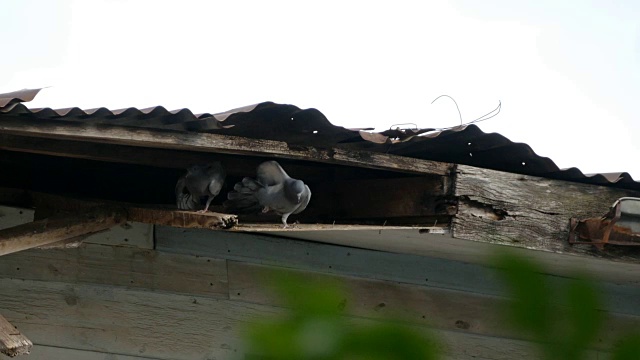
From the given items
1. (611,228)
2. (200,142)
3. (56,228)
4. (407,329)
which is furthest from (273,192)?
(407,329)

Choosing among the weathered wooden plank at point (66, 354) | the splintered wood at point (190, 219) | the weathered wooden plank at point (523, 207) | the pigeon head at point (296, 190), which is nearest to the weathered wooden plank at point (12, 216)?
the weathered wooden plank at point (66, 354)

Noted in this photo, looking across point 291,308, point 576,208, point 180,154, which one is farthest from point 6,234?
point 291,308

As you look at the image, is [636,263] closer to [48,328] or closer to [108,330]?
[108,330]

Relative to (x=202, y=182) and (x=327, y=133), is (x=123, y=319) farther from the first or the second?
(x=327, y=133)

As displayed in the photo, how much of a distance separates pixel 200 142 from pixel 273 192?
36 cm

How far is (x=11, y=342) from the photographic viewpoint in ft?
7.29

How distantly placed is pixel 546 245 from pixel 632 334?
2.58m

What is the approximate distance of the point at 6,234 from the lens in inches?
98.8

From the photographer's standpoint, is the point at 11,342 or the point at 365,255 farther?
the point at 365,255

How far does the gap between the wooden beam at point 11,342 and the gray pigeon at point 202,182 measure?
2.30 feet

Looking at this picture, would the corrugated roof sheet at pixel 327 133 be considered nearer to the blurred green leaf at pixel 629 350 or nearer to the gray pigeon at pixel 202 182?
the gray pigeon at pixel 202 182

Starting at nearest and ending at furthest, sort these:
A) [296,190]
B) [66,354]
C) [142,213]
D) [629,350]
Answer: [629,350], [296,190], [142,213], [66,354]

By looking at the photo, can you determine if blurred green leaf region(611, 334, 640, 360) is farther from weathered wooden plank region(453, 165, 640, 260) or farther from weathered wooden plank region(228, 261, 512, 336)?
weathered wooden plank region(228, 261, 512, 336)

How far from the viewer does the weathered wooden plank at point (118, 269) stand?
125 inches
